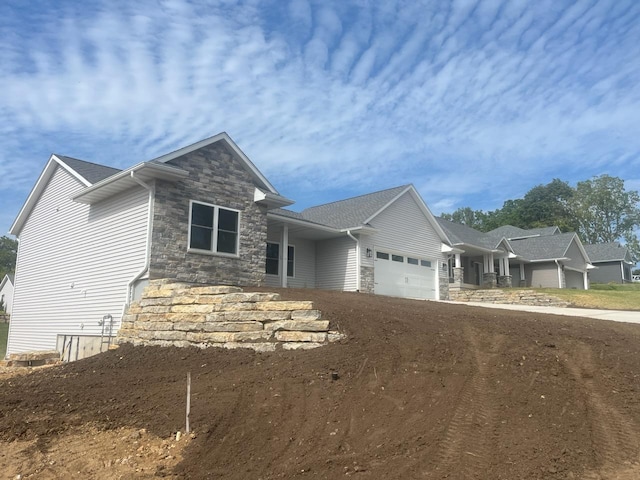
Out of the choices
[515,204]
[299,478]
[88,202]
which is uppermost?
[515,204]

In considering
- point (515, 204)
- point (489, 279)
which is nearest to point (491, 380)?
point (489, 279)

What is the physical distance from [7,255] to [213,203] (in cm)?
6453

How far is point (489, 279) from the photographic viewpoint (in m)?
29.2

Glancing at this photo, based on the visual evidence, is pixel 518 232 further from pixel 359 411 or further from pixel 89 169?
pixel 359 411

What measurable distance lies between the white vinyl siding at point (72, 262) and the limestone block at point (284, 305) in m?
5.01

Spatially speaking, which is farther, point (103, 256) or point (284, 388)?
point (103, 256)

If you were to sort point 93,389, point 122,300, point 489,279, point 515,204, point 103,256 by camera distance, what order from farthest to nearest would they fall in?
point 515,204
point 489,279
point 103,256
point 122,300
point 93,389

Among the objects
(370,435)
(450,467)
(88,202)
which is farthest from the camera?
(88,202)

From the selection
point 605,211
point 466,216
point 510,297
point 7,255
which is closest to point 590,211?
point 605,211

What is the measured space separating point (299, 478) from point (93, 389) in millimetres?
4349

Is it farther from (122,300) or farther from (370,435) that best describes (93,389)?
(122,300)

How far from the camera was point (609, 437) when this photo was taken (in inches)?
191

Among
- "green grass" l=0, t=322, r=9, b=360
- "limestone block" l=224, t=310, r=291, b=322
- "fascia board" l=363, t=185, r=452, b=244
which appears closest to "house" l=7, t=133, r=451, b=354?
"fascia board" l=363, t=185, r=452, b=244

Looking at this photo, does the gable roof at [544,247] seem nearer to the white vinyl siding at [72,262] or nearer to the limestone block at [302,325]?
the white vinyl siding at [72,262]
